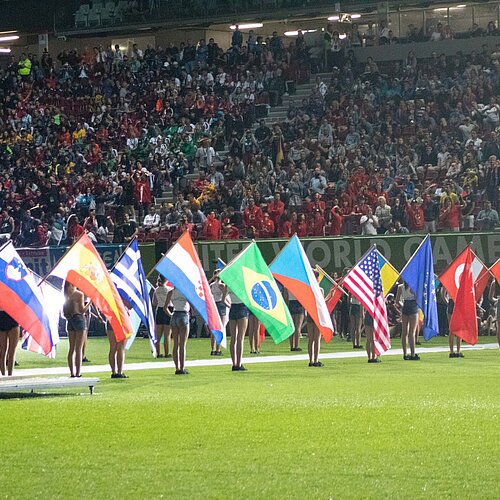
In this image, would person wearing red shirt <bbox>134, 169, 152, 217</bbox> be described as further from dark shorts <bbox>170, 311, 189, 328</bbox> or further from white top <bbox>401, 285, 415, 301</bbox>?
dark shorts <bbox>170, 311, 189, 328</bbox>

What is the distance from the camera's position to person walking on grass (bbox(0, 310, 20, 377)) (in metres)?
19.8

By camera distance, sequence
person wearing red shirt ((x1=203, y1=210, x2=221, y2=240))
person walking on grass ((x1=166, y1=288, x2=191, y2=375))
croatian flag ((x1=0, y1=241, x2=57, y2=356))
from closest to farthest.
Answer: croatian flag ((x1=0, y1=241, x2=57, y2=356)) → person walking on grass ((x1=166, y1=288, x2=191, y2=375)) → person wearing red shirt ((x1=203, y1=210, x2=221, y2=240))

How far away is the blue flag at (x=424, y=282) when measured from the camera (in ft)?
79.3

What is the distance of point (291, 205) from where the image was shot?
119 feet

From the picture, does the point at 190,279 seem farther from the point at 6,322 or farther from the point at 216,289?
the point at 216,289

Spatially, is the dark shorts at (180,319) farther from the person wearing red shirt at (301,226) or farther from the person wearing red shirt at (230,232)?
the person wearing red shirt at (230,232)

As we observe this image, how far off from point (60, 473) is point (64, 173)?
34.0m

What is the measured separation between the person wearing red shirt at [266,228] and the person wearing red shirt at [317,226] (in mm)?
1155

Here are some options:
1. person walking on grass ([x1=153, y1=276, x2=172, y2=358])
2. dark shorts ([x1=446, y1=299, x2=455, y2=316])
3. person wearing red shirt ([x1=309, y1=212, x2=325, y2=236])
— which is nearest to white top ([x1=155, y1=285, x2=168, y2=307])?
person walking on grass ([x1=153, y1=276, x2=172, y2=358])

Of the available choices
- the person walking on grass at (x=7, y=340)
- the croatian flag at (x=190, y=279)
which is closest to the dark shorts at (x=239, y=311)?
the croatian flag at (x=190, y=279)

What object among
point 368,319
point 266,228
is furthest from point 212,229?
point 368,319

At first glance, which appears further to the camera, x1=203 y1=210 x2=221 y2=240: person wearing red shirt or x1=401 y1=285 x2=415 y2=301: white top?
x1=203 y1=210 x2=221 y2=240: person wearing red shirt

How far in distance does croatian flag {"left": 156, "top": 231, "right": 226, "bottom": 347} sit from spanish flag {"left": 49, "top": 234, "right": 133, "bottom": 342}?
51.4 inches

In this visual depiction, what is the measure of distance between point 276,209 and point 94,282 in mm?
16269
